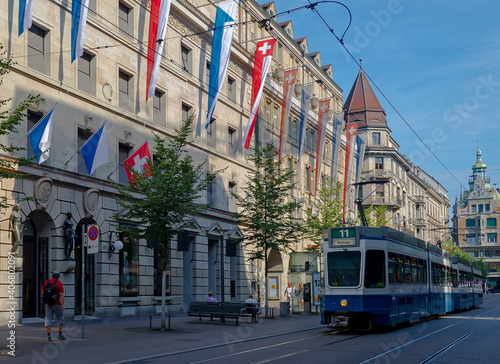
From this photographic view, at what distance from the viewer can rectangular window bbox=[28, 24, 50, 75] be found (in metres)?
24.3

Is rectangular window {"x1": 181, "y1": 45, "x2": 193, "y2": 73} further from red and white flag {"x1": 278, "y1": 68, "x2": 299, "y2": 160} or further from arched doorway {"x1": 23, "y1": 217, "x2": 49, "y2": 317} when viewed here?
arched doorway {"x1": 23, "y1": 217, "x2": 49, "y2": 317}

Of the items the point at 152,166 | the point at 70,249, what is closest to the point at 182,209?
the point at 152,166

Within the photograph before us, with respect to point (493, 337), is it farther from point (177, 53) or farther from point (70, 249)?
point (177, 53)

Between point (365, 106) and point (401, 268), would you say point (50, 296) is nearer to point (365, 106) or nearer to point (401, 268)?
point (401, 268)

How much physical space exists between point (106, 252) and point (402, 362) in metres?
17.0

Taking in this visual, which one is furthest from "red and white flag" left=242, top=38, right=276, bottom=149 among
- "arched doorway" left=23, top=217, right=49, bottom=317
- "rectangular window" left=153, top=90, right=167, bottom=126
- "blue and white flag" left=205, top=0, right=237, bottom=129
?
"arched doorway" left=23, top=217, right=49, bottom=317

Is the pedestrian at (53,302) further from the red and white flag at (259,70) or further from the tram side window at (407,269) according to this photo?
the red and white flag at (259,70)

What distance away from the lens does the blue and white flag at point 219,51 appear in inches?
1368

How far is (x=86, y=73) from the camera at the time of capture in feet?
90.0

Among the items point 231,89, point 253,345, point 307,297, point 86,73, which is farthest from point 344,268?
point 231,89

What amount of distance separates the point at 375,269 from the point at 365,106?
2604 inches

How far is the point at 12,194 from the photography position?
22484 mm

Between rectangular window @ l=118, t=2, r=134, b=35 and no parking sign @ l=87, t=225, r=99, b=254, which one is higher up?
rectangular window @ l=118, t=2, r=134, b=35

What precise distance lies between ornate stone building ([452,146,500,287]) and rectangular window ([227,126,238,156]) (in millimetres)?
106058
